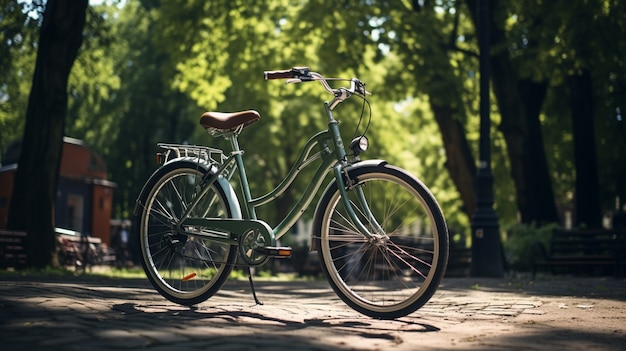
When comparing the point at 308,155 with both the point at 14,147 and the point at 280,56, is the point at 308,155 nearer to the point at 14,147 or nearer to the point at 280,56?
the point at 280,56

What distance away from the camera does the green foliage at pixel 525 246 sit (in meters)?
17.8

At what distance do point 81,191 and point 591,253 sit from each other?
22236 millimetres

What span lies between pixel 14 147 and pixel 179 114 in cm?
743

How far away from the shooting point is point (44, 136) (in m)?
14.5

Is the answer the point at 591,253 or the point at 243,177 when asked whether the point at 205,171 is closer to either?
the point at 243,177

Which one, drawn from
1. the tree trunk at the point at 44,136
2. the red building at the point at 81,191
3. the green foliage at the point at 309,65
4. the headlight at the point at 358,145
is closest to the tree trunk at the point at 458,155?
the green foliage at the point at 309,65

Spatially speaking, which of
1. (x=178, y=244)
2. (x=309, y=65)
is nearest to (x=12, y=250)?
(x=178, y=244)

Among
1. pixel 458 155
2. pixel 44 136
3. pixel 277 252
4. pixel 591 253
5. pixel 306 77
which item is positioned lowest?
pixel 277 252

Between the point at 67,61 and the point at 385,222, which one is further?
the point at 67,61

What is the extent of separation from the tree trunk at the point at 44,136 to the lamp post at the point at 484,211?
6.44 metres

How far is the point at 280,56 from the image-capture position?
25375 mm

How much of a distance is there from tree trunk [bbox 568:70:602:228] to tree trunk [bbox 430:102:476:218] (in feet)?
8.05

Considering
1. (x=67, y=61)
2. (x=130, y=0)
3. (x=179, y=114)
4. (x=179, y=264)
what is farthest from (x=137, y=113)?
(x=179, y=264)

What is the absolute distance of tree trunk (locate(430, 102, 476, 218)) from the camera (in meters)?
21.3
